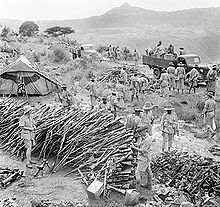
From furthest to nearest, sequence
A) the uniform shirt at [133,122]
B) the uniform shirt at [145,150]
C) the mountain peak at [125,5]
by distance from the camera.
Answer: the mountain peak at [125,5] < the uniform shirt at [133,122] < the uniform shirt at [145,150]

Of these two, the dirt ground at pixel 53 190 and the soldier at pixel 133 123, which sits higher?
the soldier at pixel 133 123

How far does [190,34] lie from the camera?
63219 mm

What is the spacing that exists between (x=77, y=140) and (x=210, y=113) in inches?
181

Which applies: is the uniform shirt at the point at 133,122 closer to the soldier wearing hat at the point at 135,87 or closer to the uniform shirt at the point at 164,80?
the soldier wearing hat at the point at 135,87

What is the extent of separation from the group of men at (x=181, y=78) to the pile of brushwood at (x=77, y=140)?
659 cm

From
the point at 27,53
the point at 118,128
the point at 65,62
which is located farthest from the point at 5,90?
the point at 27,53

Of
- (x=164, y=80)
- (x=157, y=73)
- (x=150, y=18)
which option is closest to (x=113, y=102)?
(x=164, y=80)

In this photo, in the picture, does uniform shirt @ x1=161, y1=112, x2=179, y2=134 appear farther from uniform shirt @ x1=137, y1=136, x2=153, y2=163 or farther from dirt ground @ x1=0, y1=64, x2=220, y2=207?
uniform shirt @ x1=137, y1=136, x2=153, y2=163

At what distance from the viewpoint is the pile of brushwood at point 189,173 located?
797 cm

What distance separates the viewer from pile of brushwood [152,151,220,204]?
7.97 meters

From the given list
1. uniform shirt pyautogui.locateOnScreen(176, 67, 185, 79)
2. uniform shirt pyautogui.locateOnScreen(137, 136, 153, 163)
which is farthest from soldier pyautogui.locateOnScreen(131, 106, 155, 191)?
uniform shirt pyautogui.locateOnScreen(176, 67, 185, 79)

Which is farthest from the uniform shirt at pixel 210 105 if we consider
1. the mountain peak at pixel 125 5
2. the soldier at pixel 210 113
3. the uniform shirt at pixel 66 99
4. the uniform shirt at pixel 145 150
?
the mountain peak at pixel 125 5

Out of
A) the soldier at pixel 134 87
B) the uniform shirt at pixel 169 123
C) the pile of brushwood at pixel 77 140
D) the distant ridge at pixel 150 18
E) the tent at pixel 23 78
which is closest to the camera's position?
the pile of brushwood at pixel 77 140

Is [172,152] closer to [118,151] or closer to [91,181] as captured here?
[118,151]
